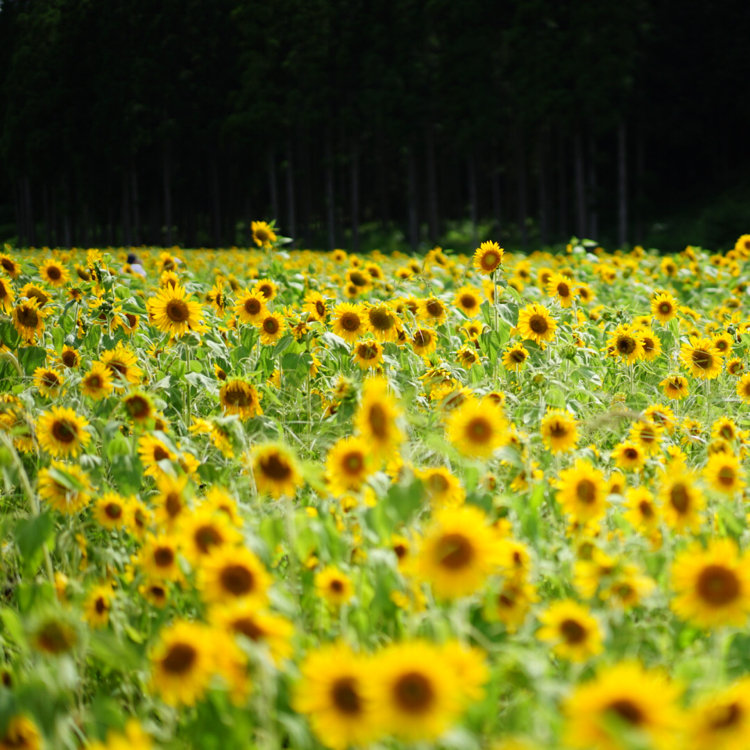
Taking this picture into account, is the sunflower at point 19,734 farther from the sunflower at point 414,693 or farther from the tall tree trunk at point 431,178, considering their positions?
the tall tree trunk at point 431,178

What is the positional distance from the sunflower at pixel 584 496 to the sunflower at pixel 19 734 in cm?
110

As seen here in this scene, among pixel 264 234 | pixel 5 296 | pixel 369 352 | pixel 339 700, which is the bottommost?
pixel 339 700

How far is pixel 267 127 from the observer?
912 inches

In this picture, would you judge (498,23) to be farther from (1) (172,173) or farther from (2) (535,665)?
(2) (535,665)

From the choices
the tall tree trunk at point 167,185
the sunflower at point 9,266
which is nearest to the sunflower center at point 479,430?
the sunflower at point 9,266

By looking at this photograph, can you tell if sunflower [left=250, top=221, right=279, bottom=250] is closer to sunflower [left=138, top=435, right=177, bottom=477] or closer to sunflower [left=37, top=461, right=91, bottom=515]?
sunflower [left=138, top=435, right=177, bottom=477]

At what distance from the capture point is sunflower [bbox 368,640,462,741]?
0.95 m

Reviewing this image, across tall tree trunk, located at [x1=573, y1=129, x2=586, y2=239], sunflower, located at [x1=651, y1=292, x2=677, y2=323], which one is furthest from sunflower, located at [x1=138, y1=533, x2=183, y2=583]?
tall tree trunk, located at [x1=573, y1=129, x2=586, y2=239]

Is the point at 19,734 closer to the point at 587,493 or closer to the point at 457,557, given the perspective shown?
the point at 457,557

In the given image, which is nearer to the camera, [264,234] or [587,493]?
[587,493]

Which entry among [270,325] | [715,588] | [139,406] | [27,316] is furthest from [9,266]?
[715,588]

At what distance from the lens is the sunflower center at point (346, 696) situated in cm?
100

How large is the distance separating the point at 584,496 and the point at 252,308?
5.62 ft

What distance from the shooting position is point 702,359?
306 centimetres
